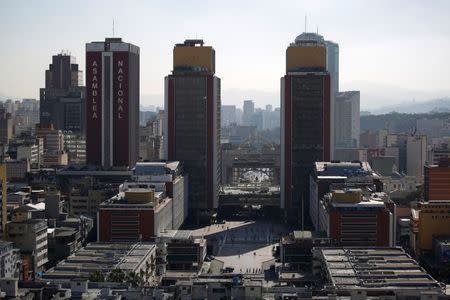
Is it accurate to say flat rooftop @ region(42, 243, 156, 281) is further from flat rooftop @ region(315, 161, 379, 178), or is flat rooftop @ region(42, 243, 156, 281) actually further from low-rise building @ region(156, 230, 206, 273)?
flat rooftop @ region(315, 161, 379, 178)

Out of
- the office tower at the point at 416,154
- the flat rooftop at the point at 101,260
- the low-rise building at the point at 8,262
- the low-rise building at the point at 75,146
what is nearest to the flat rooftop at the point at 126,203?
the flat rooftop at the point at 101,260

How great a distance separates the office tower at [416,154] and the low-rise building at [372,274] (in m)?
39.0

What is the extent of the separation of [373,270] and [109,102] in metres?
30.3

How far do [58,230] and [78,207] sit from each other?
959 cm

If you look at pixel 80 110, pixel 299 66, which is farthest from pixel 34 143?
pixel 299 66

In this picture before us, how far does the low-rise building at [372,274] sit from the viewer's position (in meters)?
27.6

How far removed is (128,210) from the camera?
4281 centimetres

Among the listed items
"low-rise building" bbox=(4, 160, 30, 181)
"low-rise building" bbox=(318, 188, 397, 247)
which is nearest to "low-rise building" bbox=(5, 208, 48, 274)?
"low-rise building" bbox=(318, 188, 397, 247)

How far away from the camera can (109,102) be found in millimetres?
59156

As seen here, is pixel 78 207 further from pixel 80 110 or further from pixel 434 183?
pixel 80 110

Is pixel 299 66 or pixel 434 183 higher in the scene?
pixel 299 66

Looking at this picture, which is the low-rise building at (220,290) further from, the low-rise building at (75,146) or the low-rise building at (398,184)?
the low-rise building at (75,146)

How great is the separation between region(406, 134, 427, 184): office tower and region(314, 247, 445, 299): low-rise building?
39.0m

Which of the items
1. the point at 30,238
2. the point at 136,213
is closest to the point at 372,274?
the point at 136,213
